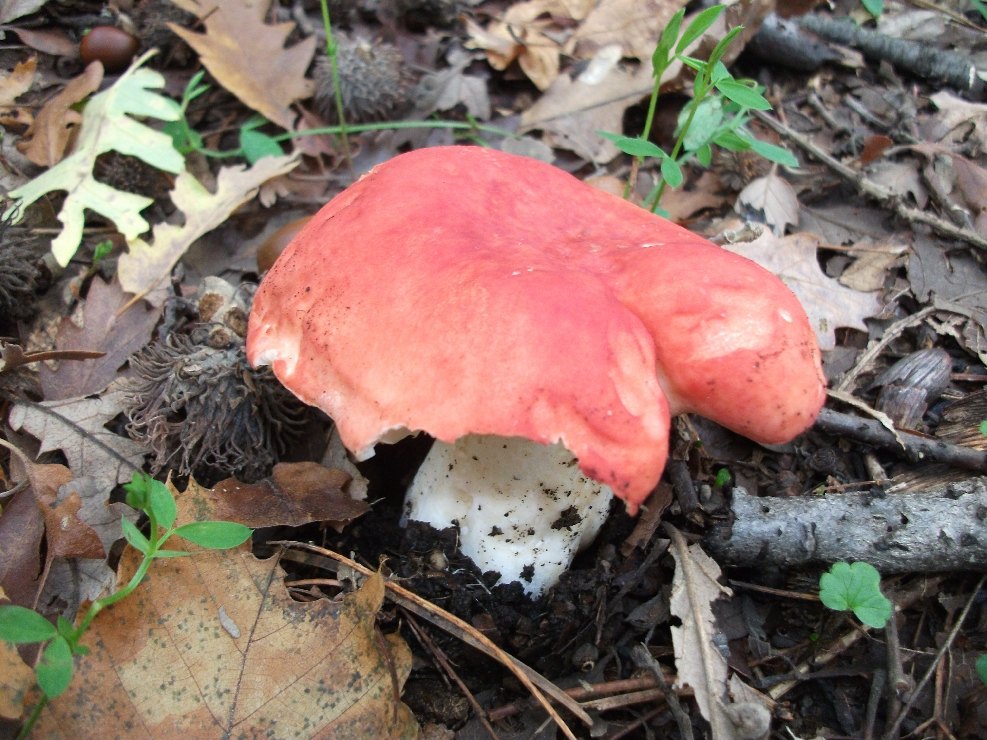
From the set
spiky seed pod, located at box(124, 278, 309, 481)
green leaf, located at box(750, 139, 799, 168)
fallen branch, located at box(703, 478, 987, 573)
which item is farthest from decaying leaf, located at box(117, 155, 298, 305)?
fallen branch, located at box(703, 478, 987, 573)

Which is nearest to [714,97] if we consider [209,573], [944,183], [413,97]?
[944,183]

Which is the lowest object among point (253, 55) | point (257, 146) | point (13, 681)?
point (13, 681)

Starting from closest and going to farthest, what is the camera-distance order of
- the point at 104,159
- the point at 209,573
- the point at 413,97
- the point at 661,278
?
1. the point at 661,278
2. the point at 209,573
3. the point at 104,159
4. the point at 413,97

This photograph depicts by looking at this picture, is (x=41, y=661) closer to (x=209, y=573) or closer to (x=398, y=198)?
(x=209, y=573)

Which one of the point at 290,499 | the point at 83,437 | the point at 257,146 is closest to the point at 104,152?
the point at 257,146

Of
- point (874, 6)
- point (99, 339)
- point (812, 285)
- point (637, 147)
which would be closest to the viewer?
point (637, 147)

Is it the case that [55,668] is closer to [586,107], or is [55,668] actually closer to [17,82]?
[17,82]

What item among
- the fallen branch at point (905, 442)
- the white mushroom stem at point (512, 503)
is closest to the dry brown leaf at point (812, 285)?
the fallen branch at point (905, 442)
